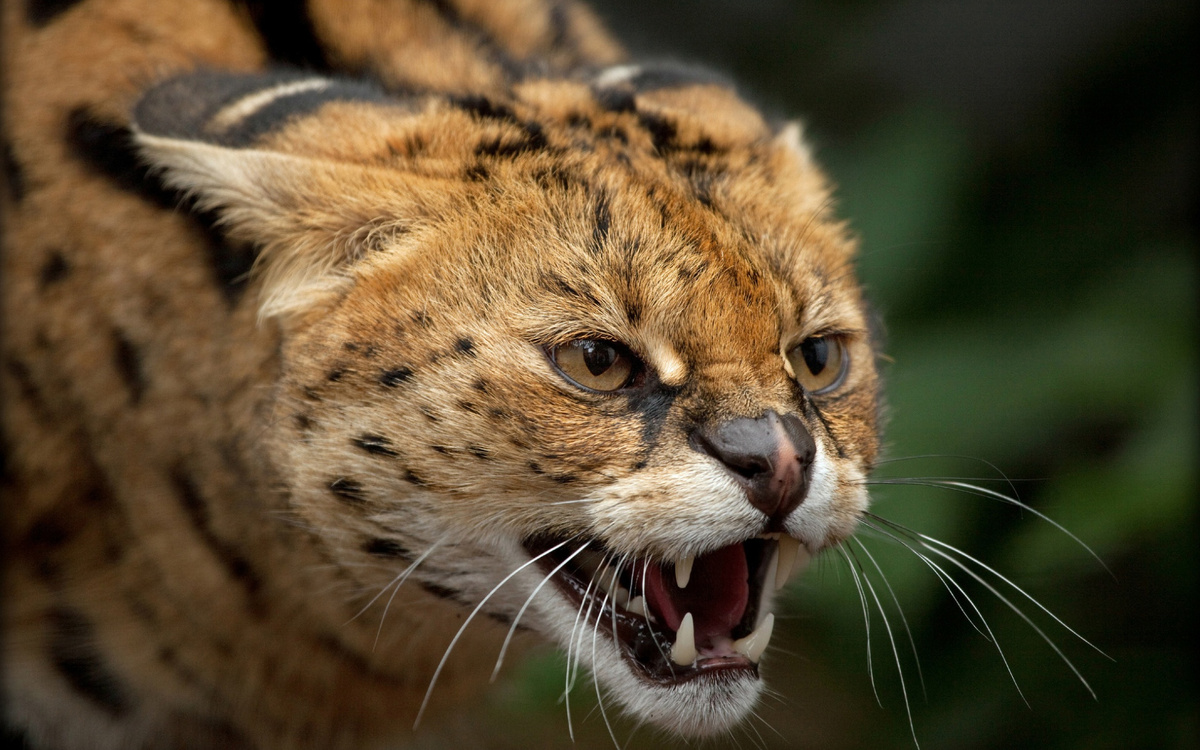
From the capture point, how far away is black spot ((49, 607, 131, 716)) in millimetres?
3234

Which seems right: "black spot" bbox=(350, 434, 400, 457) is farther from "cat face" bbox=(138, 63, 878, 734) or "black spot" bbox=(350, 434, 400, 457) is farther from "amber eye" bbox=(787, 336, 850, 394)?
"amber eye" bbox=(787, 336, 850, 394)

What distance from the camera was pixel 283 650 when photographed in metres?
3.23

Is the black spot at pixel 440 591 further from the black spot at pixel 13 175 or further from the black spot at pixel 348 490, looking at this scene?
the black spot at pixel 13 175

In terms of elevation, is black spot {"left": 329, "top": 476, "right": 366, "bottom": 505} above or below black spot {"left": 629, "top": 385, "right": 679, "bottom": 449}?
below

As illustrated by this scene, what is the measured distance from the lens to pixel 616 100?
116 inches

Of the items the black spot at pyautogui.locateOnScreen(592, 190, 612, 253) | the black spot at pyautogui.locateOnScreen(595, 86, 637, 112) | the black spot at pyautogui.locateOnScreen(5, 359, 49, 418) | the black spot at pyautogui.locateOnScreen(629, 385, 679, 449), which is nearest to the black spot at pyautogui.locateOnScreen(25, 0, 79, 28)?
the black spot at pyautogui.locateOnScreen(5, 359, 49, 418)

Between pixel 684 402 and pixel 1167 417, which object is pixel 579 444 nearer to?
pixel 684 402

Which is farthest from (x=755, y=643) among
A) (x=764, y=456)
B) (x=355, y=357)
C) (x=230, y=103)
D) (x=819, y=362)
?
(x=230, y=103)

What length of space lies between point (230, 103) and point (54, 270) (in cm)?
79

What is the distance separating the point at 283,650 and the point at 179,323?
104 cm

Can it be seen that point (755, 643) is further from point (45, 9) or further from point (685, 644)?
point (45, 9)

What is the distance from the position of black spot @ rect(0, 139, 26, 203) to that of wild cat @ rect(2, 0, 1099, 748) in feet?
0.08

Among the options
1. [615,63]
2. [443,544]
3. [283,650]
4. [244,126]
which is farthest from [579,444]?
Result: [615,63]

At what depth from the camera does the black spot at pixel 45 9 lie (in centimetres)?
326
